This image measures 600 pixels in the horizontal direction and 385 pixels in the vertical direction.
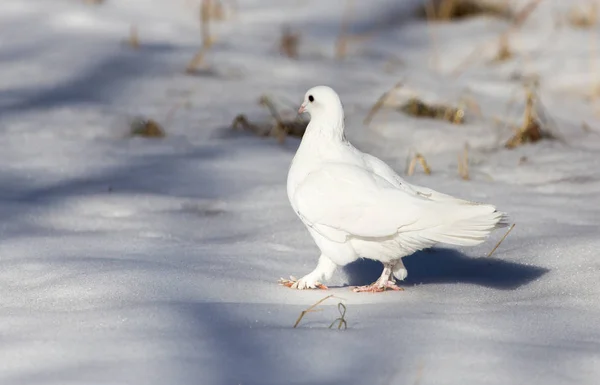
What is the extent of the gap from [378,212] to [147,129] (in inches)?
107

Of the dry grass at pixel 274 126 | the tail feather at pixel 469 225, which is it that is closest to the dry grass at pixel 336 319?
the tail feather at pixel 469 225

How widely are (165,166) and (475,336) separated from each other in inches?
104

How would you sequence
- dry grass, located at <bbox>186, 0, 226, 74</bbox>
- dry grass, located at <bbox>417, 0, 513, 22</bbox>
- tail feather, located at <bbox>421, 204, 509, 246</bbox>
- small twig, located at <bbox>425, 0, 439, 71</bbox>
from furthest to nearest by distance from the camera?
dry grass, located at <bbox>417, 0, 513, 22</bbox>
small twig, located at <bbox>425, 0, 439, 71</bbox>
dry grass, located at <bbox>186, 0, 226, 74</bbox>
tail feather, located at <bbox>421, 204, 509, 246</bbox>

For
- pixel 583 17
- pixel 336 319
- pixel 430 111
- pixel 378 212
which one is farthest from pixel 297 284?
pixel 583 17

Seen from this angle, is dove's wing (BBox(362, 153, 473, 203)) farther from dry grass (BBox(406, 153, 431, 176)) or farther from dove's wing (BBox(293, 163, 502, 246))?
dry grass (BBox(406, 153, 431, 176))

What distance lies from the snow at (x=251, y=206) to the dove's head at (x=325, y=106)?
508mm

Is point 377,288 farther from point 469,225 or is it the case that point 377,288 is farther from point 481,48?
point 481,48

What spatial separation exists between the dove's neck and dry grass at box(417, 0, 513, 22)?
5.16 metres

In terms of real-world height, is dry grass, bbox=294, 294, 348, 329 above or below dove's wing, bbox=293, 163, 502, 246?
below

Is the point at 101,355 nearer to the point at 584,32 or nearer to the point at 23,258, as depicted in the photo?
the point at 23,258

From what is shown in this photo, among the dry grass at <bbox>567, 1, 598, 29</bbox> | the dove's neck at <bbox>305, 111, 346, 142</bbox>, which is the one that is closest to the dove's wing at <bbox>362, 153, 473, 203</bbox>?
the dove's neck at <bbox>305, 111, 346, 142</bbox>

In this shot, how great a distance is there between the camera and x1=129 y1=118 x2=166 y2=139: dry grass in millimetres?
5168

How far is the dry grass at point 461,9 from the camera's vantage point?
8.09 m

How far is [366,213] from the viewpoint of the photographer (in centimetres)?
Answer: 272
